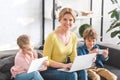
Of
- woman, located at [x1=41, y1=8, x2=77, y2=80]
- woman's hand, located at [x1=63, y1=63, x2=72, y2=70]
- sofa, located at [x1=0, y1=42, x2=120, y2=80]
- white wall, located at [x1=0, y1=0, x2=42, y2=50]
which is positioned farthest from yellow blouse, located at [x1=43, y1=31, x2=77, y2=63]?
white wall, located at [x1=0, y1=0, x2=42, y2=50]

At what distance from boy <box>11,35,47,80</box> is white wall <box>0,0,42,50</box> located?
1344 millimetres

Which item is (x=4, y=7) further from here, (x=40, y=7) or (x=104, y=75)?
(x=104, y=75)

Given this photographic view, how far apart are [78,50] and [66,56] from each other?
227 mm

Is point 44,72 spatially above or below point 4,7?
below

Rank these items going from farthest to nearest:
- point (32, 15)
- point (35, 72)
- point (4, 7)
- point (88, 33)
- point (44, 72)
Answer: point (32, 15)
point (4, 7)
point (88, 33)
point (44, 72)
point (35, 72)

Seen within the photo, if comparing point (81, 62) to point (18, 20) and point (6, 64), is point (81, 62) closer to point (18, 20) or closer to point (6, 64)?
point (6, 64)

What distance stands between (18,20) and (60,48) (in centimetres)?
143

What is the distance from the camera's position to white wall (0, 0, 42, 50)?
11.5 ft

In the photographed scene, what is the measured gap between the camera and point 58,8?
374cm

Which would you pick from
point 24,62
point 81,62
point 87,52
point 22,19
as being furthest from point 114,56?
point 22,19

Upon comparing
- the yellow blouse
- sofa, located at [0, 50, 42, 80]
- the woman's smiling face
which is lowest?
sofa, located at [0, 50, 42, 80]

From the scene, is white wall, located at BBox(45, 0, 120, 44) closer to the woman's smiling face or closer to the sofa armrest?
the sofa armrest

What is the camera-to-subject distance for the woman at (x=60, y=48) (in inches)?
90.4

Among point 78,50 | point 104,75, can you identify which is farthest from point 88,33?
point 104,75
